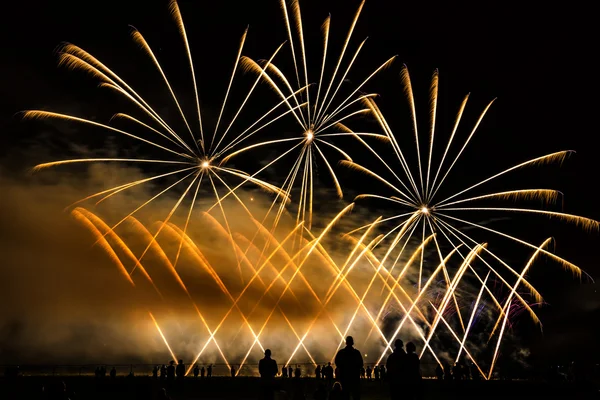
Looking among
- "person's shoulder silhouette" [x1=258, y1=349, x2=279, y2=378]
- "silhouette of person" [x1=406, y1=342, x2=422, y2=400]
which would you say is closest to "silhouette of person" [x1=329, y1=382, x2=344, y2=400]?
"silhouette of person" [x1=406, y1=342, x2=422, y2=400]

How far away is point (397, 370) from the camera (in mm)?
13867

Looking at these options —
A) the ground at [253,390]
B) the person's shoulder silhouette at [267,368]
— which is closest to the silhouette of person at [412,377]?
the person's shoulder silhouette at [267,368]

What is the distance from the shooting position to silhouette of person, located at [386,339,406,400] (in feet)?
45.2

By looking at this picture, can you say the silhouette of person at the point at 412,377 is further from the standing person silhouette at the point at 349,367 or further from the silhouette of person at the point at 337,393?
the silhouette of person at the point at 337,393

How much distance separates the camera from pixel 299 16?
32250mm

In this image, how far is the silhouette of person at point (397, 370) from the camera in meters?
13.8

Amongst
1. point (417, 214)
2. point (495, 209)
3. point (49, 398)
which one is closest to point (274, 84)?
point (417, 214)

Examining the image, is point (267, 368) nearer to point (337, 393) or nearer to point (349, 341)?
point (349, 341)

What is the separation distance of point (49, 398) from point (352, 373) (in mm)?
6787

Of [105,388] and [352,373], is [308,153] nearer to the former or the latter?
[105,388]

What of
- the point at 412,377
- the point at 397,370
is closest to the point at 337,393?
the point at 397,370

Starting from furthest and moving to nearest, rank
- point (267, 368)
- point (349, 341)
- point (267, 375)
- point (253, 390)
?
point (253, 390) → point (267, 368) → point (267, 375) → point (349, 341)

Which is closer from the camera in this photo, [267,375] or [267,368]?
[267,375]

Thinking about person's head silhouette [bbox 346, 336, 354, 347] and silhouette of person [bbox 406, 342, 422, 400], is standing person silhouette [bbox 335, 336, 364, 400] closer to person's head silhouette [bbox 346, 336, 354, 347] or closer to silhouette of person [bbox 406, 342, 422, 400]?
person's head silhouette [bbox 346, 336, 354, 347]
